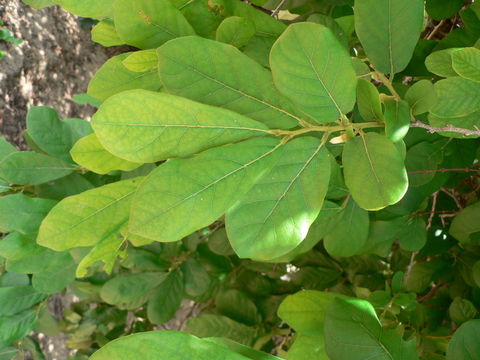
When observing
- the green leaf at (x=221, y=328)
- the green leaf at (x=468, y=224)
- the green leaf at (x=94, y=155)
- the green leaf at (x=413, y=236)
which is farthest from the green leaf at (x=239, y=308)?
the green leaf at (x=94, y=155)

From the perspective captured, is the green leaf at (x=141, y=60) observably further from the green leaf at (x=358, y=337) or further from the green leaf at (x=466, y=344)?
the green leaf at (x=466, y=344)

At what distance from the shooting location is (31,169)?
3.82 ft

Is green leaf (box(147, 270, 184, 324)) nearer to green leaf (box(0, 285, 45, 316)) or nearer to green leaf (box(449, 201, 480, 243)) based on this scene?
green leaf (box(0, 285, 45, 316))

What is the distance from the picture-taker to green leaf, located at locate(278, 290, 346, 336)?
2.84ft

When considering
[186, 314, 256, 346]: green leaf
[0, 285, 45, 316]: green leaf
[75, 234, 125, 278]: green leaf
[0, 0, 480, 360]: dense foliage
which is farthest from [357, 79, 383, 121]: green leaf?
[0, 285, 45, 316]: green leaf

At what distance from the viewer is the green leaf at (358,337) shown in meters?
0.77

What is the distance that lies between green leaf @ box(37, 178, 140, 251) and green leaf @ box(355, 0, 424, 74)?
424mm

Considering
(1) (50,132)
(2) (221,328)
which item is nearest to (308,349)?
(2) (221,328)

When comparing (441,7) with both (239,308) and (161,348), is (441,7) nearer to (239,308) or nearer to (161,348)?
(161,348)

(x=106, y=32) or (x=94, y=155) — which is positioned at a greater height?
(x=106, y=32)

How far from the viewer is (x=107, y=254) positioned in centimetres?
95

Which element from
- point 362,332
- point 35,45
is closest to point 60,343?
point 35,45

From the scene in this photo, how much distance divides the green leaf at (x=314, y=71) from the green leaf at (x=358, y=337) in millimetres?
347

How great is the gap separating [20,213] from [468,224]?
1.04m
